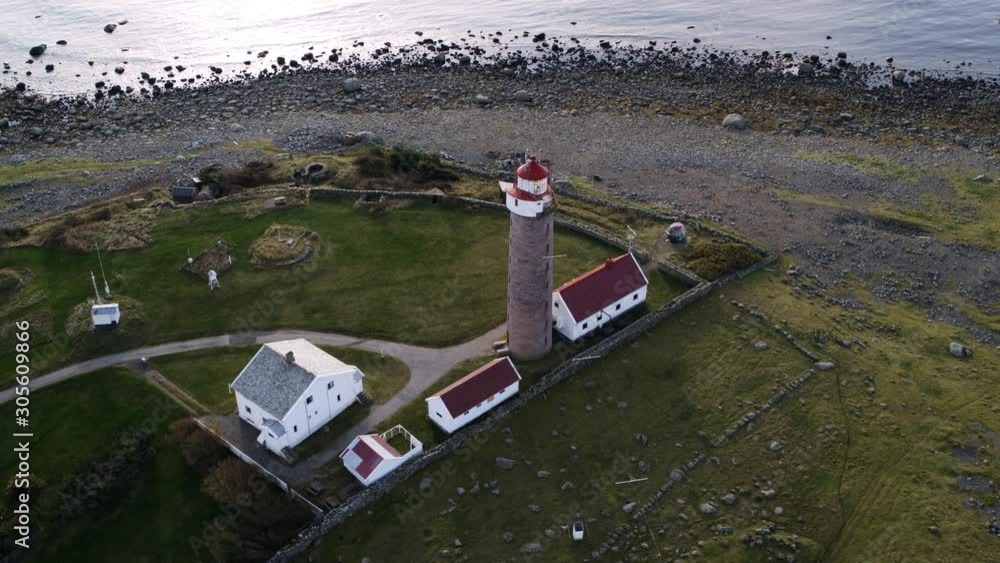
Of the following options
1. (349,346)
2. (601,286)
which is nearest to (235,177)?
(349,346)

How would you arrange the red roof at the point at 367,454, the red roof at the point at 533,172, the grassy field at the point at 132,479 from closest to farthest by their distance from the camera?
1. the grassy field at the point at 132,479
2. the red roof at the point at 367,454
3. the red roof at the point at 533,172

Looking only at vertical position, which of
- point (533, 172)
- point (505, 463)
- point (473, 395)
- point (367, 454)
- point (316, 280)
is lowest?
point (505, 463)

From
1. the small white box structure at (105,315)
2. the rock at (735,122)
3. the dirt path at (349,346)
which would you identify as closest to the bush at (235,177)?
the small white box structure at (105,315)

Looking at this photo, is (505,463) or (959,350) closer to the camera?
(505,463)

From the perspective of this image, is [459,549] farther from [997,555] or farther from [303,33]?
[303,33]

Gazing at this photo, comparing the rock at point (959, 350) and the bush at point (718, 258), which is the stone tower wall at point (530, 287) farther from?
the rock at point (959, 350)

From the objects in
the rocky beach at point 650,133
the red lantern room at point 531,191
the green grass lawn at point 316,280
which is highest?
the red lantern room at point 531,191

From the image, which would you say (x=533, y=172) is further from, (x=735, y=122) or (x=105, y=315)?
(x=735, y=122)
